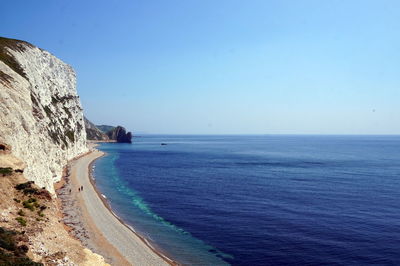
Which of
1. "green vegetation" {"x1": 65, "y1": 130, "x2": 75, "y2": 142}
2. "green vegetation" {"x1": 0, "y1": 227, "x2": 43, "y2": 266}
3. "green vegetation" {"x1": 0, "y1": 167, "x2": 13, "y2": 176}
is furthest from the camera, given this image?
"green vegetation" {"x1": 65, "y1": 130, "x2": 75, "y2": 142}

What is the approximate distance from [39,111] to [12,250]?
5358 centimetres

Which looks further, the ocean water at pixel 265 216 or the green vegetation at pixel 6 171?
the ocean water at pixel 265 216

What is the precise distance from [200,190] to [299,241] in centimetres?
3229

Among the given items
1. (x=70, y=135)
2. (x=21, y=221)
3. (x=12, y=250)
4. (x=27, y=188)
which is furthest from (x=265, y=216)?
(x=70, y=135)

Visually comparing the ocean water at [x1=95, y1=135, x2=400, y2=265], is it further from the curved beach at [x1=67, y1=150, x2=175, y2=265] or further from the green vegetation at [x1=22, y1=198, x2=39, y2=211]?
the green vegetation at [x1=22, y1=198, x2=39, y2=211]

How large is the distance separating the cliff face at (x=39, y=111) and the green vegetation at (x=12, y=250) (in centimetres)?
1779

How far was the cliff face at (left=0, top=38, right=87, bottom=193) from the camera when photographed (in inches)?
1718

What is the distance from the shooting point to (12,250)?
21891 millimetres

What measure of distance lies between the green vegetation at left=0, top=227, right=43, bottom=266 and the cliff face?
17.8 meters

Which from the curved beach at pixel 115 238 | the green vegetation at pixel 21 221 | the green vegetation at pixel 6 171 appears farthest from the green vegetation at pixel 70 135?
the green vegetation at pixel 21 221

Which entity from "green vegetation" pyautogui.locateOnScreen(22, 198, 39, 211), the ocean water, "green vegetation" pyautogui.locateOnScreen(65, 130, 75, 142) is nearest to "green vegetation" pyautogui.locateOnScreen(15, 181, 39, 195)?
"green vegetation" pyautogui.locateOnScreen(22, 198, 39, 211)

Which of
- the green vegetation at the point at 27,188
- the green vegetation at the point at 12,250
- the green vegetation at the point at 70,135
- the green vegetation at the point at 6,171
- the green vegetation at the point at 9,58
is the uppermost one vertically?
the green vegetation at the point at 9,58

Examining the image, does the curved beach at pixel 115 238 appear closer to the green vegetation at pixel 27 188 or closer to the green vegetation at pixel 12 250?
the green vegetation at pixel 27 188

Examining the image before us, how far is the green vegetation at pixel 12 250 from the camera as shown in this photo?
2008cm
